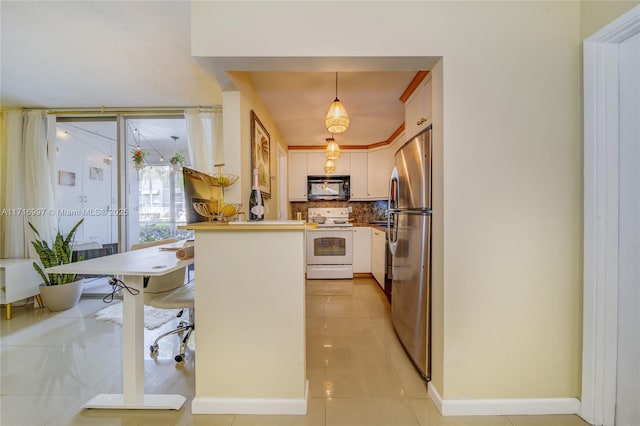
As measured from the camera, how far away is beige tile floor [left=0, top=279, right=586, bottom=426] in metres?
1.30

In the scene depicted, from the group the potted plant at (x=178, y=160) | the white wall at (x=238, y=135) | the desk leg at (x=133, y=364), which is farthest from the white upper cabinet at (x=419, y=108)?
the potted plant at (x=178, y=160)

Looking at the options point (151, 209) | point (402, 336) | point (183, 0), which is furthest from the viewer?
point (151, 209)

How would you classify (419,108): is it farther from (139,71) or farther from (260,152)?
(139,71)

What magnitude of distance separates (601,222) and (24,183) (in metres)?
5.43

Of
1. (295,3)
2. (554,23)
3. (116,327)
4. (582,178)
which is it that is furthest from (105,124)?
(582,178)

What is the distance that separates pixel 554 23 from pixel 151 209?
4372 millimetres

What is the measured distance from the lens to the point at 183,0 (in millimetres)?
1429

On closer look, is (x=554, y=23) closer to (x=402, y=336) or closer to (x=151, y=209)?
(x=402, y=336)

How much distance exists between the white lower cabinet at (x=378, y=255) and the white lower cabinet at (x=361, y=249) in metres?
0.10

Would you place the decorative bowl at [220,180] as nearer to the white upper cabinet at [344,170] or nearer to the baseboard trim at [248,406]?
the baseboard trim at [248,406]

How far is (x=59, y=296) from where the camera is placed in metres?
2.73

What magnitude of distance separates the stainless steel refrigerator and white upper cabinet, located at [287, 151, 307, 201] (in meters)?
2.37

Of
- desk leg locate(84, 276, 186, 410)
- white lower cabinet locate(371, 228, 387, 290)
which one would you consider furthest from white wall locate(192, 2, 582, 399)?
white lower cabinet locate(371, 228, 387, 290)

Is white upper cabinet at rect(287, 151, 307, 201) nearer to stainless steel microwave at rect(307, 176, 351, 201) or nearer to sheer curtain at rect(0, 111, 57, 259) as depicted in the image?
stainless steel microwave at rect(307, 176, 351, 201)
